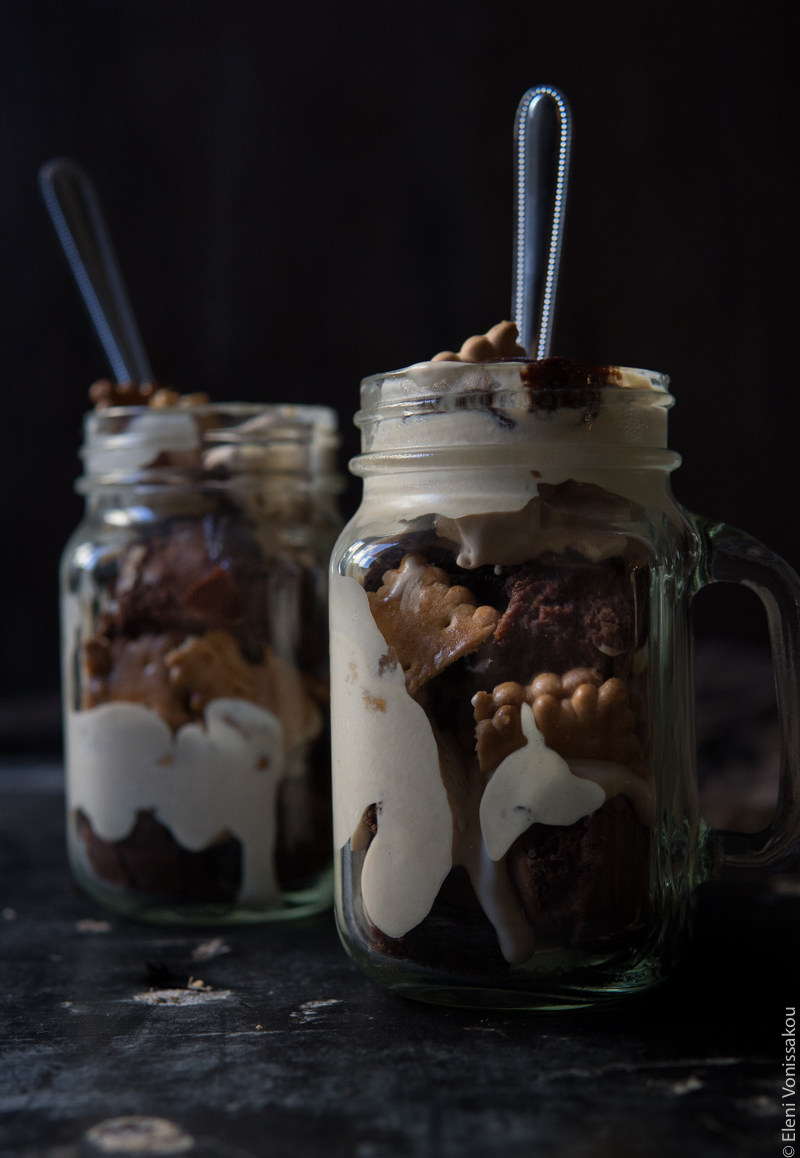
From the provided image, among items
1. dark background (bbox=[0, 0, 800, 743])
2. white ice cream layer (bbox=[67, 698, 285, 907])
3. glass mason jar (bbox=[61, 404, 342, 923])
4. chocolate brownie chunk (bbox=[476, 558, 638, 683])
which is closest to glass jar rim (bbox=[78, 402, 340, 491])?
glass mason jar (bbox=[61, 404, 342, 923])

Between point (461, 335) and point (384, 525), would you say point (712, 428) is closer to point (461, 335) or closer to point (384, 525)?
point (461, 335)

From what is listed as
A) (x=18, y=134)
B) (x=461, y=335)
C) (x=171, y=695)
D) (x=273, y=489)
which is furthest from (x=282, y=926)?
(x=18, y=134)

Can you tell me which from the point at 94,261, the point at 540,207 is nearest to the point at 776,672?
the point at 540,207

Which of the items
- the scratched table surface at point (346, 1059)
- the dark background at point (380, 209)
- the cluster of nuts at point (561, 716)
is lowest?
the scratched table surface at point (346, 1059)

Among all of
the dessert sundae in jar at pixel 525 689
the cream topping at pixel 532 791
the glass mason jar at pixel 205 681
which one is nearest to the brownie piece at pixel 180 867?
the glass mason jar at pixel 205 681

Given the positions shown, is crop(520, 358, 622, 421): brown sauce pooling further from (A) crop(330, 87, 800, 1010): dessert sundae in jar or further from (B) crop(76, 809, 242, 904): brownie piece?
(B) crop(76, 809, 242, 904): brownie piece

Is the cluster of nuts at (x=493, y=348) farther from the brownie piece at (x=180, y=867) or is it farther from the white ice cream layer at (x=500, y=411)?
the brownie piece at (x=180, y=867)
